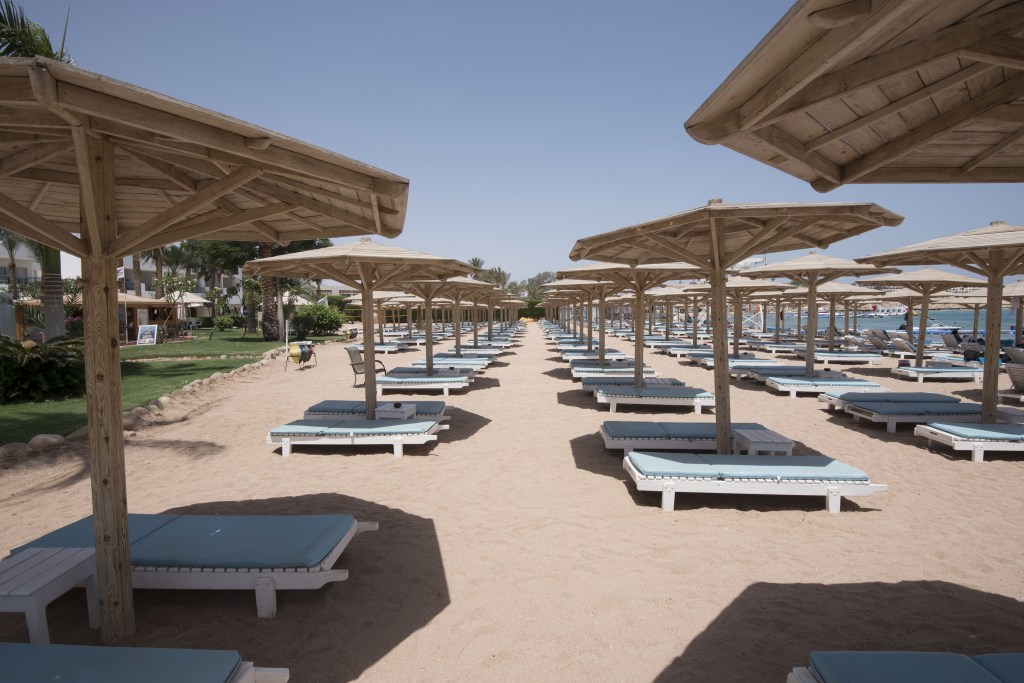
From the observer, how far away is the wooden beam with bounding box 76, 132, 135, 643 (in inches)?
110

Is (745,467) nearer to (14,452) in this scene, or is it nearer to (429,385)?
(429,385)

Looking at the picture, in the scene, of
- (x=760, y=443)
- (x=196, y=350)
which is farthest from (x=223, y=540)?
(x=196, y=350)

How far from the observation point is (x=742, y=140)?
2729 millimetres

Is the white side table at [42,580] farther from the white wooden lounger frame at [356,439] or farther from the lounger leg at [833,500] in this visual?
the lounger leg at [833,500]

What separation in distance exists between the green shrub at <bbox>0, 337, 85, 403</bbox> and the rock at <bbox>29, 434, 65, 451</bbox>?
2815 millimetres

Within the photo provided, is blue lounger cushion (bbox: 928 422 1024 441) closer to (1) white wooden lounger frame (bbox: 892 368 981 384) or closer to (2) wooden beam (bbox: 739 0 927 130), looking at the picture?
(2) wooden beam (bbox: 739 0 927 130)

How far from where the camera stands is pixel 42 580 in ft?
9.79

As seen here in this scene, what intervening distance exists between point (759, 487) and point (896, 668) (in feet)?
8.91

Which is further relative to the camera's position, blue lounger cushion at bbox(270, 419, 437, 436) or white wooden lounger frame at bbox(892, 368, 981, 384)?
white wooden lounger frame at bbox(892, 368, 981, 384)

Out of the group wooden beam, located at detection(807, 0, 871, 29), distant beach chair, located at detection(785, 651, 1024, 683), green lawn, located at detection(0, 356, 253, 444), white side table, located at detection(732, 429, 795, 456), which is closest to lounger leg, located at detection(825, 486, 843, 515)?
white side table, located at detection(732, 429, 795, 456)

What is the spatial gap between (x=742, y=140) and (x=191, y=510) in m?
5.48

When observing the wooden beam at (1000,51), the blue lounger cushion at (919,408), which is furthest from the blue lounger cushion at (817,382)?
the wooden beam at (1000,51)

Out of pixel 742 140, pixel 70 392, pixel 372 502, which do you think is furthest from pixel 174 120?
pixel 70 392

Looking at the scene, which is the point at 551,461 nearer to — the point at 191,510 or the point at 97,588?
the point at 191,510
